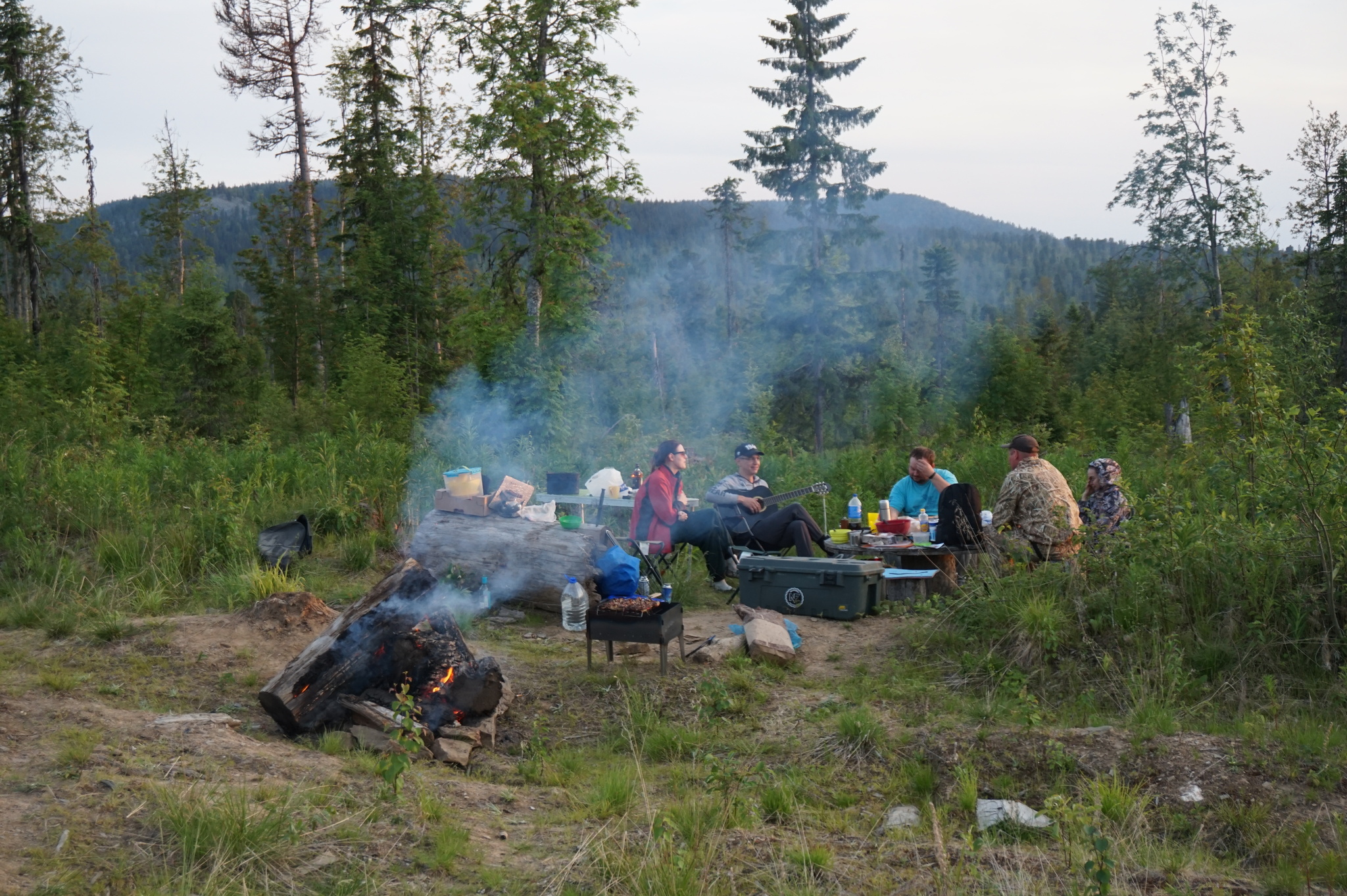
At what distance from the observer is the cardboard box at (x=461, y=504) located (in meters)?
8.01

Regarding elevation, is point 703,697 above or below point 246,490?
below

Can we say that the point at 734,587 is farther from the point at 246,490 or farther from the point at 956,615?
the point at 246,490

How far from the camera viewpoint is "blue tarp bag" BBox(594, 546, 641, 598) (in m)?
7.35

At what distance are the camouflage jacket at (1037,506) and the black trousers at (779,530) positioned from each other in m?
1.88

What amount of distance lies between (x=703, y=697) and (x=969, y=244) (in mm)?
114044

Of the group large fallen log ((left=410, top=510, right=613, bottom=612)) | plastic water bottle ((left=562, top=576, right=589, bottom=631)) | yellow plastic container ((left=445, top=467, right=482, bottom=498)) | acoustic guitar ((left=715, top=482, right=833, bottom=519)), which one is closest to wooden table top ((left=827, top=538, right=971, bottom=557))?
acoustic guitar ((left=715, top=482, right=833, bottom=519))

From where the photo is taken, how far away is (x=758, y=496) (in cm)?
891

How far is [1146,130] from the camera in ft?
83.0

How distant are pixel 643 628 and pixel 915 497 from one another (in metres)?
3.93

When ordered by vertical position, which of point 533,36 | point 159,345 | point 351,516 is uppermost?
point 533,36

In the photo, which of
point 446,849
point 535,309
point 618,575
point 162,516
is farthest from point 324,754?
point 535,309

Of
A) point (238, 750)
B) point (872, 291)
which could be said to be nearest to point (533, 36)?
point (238, 750)

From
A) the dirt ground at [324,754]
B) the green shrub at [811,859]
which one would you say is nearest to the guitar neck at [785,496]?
the dirt ground at [324,754]

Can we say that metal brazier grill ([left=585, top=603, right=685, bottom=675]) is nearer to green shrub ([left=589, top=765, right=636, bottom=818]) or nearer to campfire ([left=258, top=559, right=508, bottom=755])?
campfire ([left=258, top=559, right=508, bottom=755])
